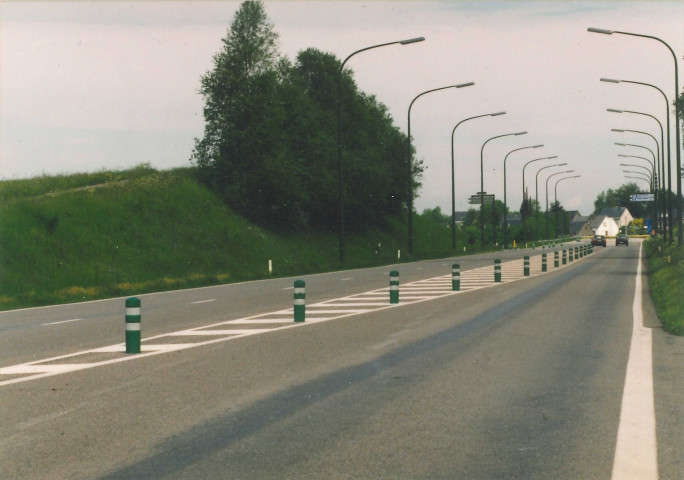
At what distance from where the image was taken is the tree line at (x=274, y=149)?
64812mm

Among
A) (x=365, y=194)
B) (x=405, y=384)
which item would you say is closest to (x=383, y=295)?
(x=405, y=384)

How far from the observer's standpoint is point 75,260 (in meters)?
44.1

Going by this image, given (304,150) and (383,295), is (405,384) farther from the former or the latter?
(304,150)

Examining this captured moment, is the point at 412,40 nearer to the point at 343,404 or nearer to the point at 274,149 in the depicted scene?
the point at 274,149

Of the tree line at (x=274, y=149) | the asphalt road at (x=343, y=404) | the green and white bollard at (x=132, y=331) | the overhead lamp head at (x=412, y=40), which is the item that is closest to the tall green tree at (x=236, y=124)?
the tree line at (x=274, y=149)

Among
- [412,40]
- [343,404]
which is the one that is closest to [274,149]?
[412,40]

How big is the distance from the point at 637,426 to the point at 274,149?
58.5m

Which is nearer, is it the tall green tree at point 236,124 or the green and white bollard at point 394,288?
the green and white bollard at point 394,288

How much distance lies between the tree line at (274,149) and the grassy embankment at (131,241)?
1820 mm

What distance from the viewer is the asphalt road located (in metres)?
6.18

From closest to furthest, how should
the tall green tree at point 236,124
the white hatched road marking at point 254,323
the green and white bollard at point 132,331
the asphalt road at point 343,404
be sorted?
the asphalt road at point 343,404
the white hatched road marking at point 254,323
the green and white bollard at point 132,331
the tall green tree at point 236,124

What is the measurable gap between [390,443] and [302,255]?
60.0 m

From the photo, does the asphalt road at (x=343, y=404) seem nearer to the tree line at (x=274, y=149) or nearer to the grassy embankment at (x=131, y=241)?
the grassy embankment at (x=131, y=241)

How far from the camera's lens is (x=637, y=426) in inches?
287
